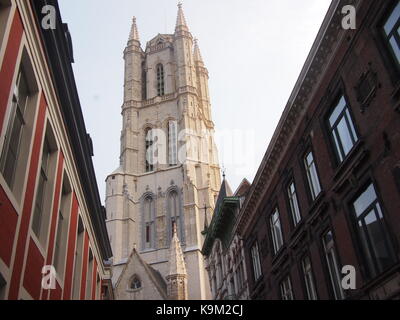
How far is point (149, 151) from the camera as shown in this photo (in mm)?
67250

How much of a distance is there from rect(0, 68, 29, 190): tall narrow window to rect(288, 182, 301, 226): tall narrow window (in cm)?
962

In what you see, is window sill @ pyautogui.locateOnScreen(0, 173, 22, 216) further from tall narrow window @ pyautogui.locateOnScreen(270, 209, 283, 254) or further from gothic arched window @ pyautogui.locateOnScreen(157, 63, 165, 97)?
gothic arched window @ pyautogui.locateOnScreen(157, 63, 165, 97)

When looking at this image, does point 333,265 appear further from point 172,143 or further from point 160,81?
point 160,81

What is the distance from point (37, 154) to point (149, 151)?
55.8 metres

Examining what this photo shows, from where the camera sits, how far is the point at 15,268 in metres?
9.73

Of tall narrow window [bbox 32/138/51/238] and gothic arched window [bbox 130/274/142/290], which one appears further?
gothic arched window [bbox 130/274/142/290]

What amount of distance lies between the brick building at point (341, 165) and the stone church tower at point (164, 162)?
121ft

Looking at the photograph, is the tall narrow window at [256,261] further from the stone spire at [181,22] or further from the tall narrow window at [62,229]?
the stone spire at [181,22]

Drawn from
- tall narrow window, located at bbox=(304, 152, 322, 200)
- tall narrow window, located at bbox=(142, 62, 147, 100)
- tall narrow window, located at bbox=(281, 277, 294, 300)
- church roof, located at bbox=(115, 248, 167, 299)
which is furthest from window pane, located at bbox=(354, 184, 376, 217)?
tall narrow window, located at bbox=(142, 62, 147, 100)

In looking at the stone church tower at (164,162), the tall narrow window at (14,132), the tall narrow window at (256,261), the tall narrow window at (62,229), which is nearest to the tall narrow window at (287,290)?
the tall narrow window at (256,261)

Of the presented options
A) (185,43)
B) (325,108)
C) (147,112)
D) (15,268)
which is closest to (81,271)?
(15,268)

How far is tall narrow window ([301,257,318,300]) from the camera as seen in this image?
15.3 metres

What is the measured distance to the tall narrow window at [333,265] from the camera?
13.5 metres
